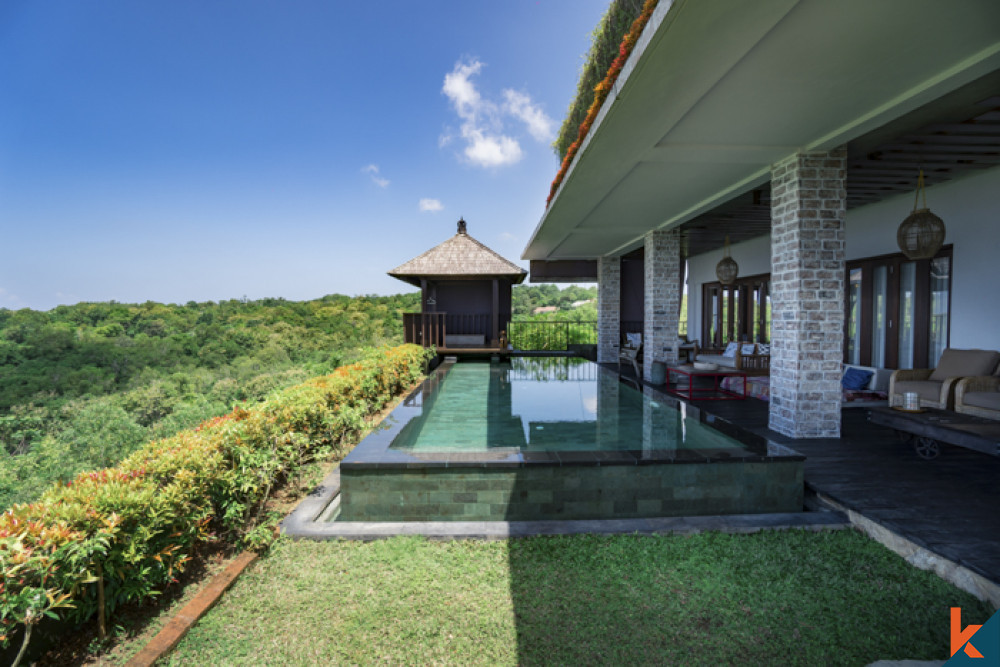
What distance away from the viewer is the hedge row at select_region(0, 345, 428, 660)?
1.87 m

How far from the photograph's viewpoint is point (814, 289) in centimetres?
493

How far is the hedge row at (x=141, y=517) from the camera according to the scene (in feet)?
6.12

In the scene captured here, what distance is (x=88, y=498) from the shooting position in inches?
87.3

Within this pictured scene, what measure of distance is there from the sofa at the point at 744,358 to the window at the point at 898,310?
1514mm

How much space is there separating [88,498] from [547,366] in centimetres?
1003

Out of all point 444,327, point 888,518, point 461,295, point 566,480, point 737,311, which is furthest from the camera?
point 461,295

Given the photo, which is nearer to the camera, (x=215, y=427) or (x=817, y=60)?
(x=817, y=60)

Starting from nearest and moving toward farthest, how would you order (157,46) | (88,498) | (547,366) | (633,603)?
(88,498), (633,603), (547,366), (157,46)

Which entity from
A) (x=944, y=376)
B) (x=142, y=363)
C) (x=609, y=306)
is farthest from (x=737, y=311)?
(x=142, y=363)

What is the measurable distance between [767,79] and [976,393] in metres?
4.64

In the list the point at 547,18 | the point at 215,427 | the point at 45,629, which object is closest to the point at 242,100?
the point at 547,18

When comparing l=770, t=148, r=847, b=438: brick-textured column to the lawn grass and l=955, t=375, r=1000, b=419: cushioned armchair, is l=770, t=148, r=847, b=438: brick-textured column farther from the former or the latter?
the lawn grass

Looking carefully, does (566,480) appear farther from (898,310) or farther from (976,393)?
(898,310)

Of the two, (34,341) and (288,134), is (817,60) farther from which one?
(34,341)
